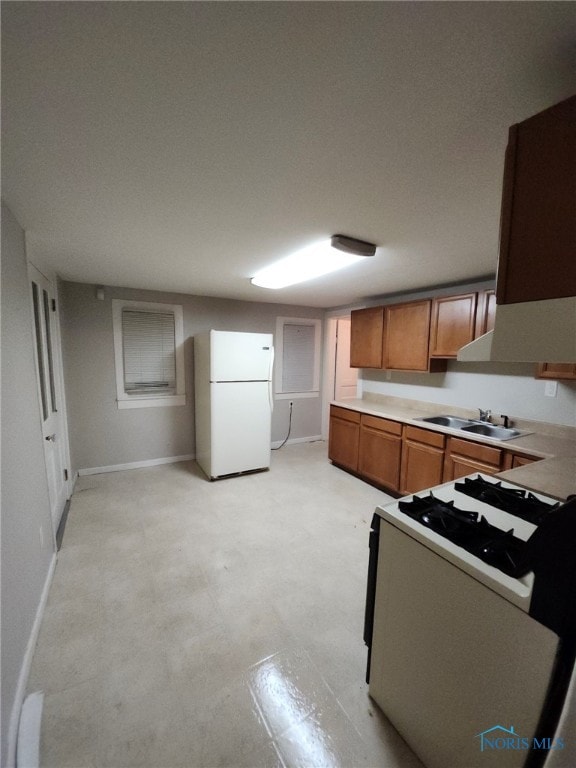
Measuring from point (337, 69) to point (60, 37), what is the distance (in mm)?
677

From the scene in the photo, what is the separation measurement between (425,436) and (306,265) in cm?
190

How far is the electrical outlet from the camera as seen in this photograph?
251 cm

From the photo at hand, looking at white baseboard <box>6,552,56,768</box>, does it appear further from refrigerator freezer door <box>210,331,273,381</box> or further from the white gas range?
refrigerator freezer door <box>210,331,273,381</box>

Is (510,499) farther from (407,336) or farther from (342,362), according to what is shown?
(342,362)

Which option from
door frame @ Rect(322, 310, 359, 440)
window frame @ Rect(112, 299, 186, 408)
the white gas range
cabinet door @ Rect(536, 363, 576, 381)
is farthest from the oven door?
door frame @ Rect(322, 310, 359, 440)

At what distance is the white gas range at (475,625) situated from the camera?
0.79m

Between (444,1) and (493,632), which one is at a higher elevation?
(444,1)

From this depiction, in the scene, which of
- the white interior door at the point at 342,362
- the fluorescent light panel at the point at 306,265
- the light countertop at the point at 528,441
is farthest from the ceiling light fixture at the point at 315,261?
the white interior door at the point at 342,362

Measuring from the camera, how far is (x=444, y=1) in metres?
0.63

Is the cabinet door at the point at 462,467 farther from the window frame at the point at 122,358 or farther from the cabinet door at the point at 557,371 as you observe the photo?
the window frame at the point at 122,358

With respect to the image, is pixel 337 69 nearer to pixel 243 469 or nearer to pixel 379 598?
pixel 379 598

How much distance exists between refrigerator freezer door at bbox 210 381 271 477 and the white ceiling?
1927mm

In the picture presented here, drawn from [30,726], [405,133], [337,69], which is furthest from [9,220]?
[30,726]

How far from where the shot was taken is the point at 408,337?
3318mm
